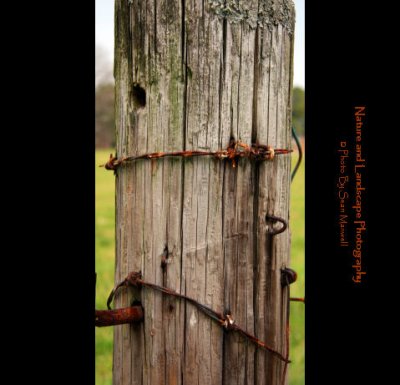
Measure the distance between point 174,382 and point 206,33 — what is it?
3.86ft

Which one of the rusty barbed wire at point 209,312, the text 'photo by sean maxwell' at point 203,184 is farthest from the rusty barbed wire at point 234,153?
the rusty barbed wire at point 209,312

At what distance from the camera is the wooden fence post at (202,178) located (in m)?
1.64

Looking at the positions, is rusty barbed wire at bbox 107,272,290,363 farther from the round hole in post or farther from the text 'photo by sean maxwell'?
the round hole in post

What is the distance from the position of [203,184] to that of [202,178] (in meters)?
0.02

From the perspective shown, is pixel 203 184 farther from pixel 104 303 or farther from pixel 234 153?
pixel 104 303

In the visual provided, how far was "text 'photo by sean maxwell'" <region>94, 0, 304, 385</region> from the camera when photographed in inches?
64.8

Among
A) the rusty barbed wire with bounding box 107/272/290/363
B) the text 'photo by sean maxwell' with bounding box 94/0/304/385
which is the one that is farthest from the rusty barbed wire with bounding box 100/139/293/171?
the rusty barbed wire with bounding box 107/272/290/363

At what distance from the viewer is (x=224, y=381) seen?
1.72m

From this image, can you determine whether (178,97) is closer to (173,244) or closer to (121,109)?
(121,109)

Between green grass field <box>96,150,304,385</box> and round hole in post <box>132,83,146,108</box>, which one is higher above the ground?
round hole in post <box>132,83,146,108</box>

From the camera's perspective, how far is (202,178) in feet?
5.46

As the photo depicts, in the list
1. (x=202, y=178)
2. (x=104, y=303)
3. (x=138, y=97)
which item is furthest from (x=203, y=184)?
(x=104, y=303)

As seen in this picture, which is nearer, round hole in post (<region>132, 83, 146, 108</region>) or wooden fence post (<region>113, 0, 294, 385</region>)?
wooden fence post (<region>113, 0, 294, 385</region>)
